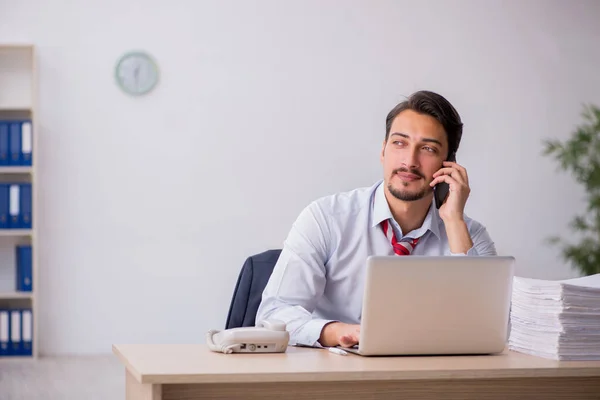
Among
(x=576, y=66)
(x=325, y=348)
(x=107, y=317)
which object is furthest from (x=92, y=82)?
(x=325, y=348)

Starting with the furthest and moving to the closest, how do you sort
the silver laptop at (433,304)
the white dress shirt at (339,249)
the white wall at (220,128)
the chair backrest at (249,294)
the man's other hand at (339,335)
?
1. the white wall at (220,128)
2. the chair backrest at (249,294)
3. the white dress shirt at (339,249)
4. the man's other hand at (339,335)
5. the silver laptop at (433,304)

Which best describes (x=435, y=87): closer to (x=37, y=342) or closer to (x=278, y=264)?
(x=37, y=342)

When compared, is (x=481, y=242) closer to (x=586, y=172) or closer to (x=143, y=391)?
(x=143, y=391)

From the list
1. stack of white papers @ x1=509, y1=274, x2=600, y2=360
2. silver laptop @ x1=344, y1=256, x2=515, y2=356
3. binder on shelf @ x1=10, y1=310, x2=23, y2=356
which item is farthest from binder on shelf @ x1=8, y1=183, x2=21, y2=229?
stack of white papers @ x1=509, y1=274, x2=600, y2=360

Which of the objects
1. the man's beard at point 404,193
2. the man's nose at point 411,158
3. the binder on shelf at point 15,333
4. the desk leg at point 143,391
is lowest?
the binder on shelf at point 15,333

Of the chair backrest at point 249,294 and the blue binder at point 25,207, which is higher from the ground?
the blue binder at point 25,207

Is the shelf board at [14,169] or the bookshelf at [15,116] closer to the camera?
the shelf board at [14,169]

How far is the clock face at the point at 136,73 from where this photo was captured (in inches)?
207

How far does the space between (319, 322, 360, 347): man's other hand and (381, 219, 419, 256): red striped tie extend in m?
0.45

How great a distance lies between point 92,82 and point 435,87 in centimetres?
229

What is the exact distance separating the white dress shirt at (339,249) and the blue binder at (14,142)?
3.24 meters

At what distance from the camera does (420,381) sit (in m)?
1.56

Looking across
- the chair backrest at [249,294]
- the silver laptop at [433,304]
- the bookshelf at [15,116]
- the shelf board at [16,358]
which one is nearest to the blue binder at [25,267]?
the bookshelf at [15,116]

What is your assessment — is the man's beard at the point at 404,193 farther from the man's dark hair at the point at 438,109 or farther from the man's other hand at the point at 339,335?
the man's other hand at the point at 339,335
